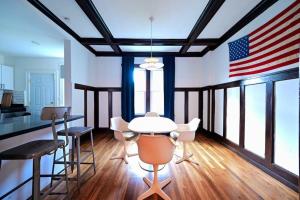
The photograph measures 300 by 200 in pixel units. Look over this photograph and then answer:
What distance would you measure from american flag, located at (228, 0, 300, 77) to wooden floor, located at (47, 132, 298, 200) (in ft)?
5.85

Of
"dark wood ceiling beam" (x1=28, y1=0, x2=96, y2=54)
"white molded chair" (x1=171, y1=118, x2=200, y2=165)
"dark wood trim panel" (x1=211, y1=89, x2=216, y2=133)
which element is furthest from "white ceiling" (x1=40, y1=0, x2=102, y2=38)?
"dark wood trim panel" (x1=211, y1=89, x2=216, y2=133)

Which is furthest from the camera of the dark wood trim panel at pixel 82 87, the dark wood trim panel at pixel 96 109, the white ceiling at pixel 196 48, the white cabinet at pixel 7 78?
the dark wood trim panel at pixel 96 109

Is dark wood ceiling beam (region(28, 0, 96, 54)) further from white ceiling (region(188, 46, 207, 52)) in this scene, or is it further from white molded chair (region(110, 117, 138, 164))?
white ceiling (region(188, 46, 207, 52))

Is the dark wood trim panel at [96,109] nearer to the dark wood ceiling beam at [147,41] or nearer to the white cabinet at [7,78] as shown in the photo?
the dark wood ceiling beam at [147,41]

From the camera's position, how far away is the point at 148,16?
3.18m

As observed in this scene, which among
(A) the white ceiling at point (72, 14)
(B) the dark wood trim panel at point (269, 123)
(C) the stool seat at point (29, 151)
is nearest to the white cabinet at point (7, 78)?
(A) the white ceiling at point (72, 14)

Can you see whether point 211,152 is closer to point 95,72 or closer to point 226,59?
point 226,59

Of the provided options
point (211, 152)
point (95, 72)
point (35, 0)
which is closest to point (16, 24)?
point (35, 0)

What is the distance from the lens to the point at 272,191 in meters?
2.21

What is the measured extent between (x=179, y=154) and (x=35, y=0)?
396 cm

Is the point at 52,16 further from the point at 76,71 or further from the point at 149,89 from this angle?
the point at 149,89

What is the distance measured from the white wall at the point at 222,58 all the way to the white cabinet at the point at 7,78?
6752 millimetres

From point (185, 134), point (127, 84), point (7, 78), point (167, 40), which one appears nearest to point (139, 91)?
point (127, 84)

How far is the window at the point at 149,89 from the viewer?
595 cm
